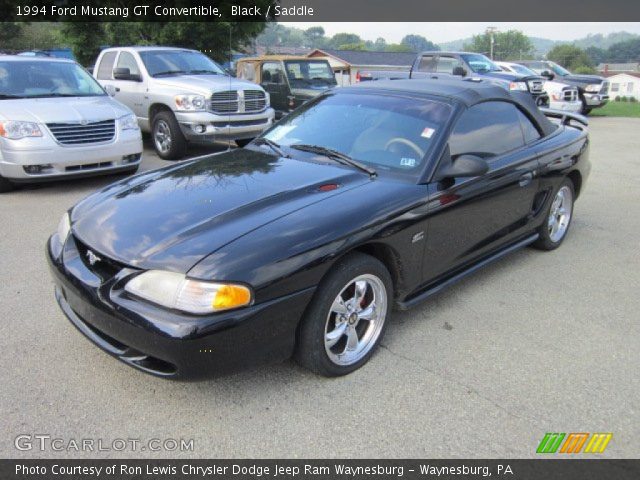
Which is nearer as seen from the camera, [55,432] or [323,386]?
[55,432]

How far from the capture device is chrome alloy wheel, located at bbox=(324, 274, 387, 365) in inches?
114

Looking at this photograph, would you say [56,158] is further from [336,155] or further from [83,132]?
[336,155]

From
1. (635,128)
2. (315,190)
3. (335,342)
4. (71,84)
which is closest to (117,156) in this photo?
(71,84)

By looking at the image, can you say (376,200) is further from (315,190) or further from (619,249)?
(619,249)

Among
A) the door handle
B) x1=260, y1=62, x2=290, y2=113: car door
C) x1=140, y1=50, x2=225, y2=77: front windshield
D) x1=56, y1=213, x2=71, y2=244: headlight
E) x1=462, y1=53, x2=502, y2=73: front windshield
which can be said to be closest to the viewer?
x1=56, y1=213, x2=71, y2=244: headlight

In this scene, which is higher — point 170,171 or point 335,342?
point 170,171

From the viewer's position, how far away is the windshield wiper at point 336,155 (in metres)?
3.41

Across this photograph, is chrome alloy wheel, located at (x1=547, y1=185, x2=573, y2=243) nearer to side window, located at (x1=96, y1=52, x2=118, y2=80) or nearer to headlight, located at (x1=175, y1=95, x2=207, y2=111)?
headlight, located at (x1=175, y1=95, x2=207, y2=111)

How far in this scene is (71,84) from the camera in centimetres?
743

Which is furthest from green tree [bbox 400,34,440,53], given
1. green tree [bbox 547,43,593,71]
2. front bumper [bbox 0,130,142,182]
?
front bumper [bbox 0,130,142,182]

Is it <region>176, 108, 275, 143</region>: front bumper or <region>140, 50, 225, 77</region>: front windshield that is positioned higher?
<region>140, 50, 225, 77</region>: front windshield

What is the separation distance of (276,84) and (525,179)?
29.9 feet

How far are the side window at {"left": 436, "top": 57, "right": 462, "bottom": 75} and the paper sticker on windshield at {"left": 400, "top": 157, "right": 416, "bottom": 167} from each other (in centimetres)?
1219
